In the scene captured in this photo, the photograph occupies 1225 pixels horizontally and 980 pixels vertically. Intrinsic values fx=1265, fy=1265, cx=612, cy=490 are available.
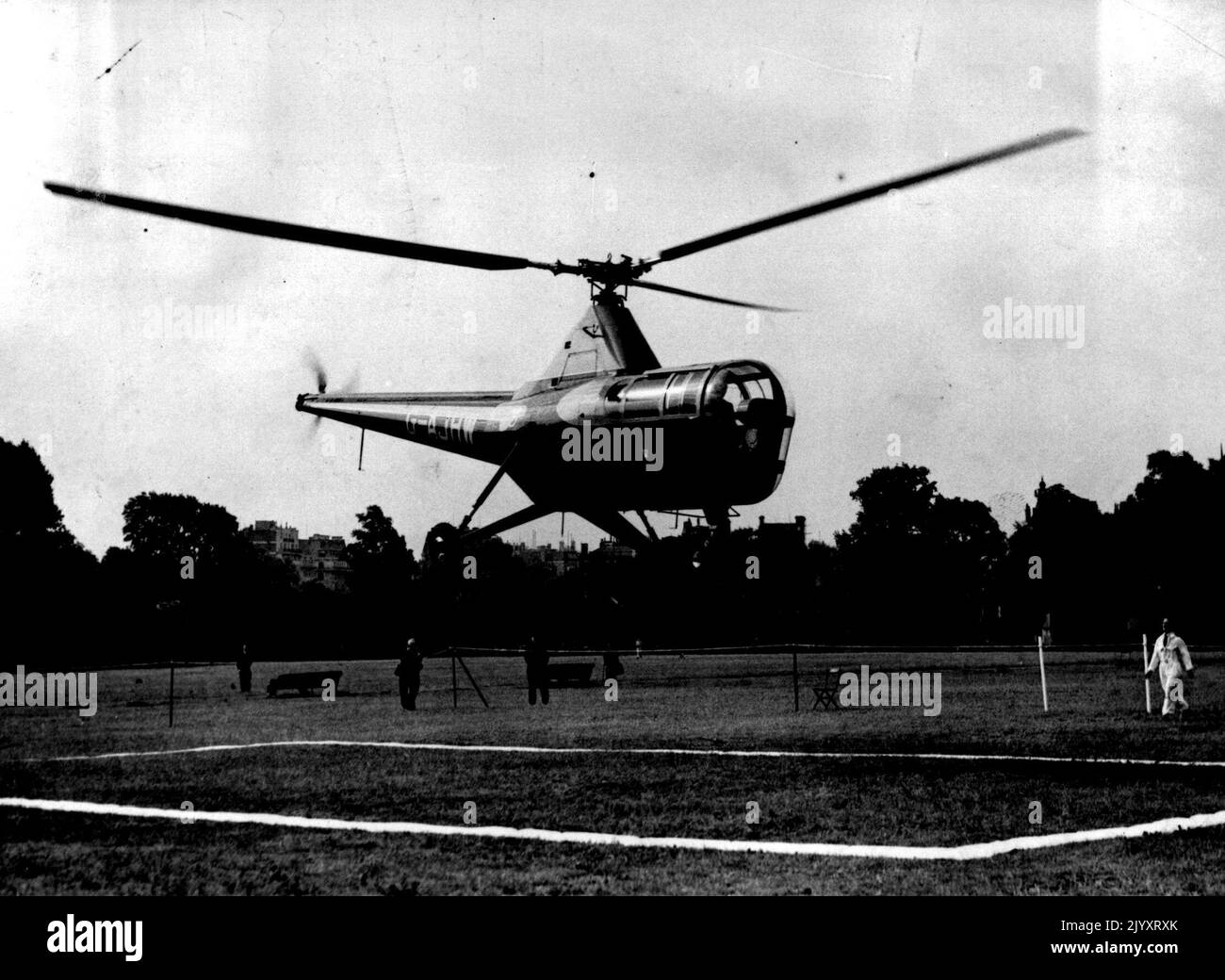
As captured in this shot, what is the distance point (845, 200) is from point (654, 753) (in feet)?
24.6

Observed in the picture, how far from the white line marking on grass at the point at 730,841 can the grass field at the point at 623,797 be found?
187mm

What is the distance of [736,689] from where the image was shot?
32219 millimetres

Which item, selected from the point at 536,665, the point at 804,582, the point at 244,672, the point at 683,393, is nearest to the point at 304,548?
the point at 804,582

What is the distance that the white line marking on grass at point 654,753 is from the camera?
48.2 feet

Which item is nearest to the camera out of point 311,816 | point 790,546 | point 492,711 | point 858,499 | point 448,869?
point 448,869

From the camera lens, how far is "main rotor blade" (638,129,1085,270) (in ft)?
44.0

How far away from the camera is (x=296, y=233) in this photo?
15609 mm

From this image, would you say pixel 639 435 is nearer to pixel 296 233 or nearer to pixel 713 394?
pixel 713 394

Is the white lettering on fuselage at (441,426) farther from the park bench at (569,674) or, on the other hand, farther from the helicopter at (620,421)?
the park bench at (569,674)
